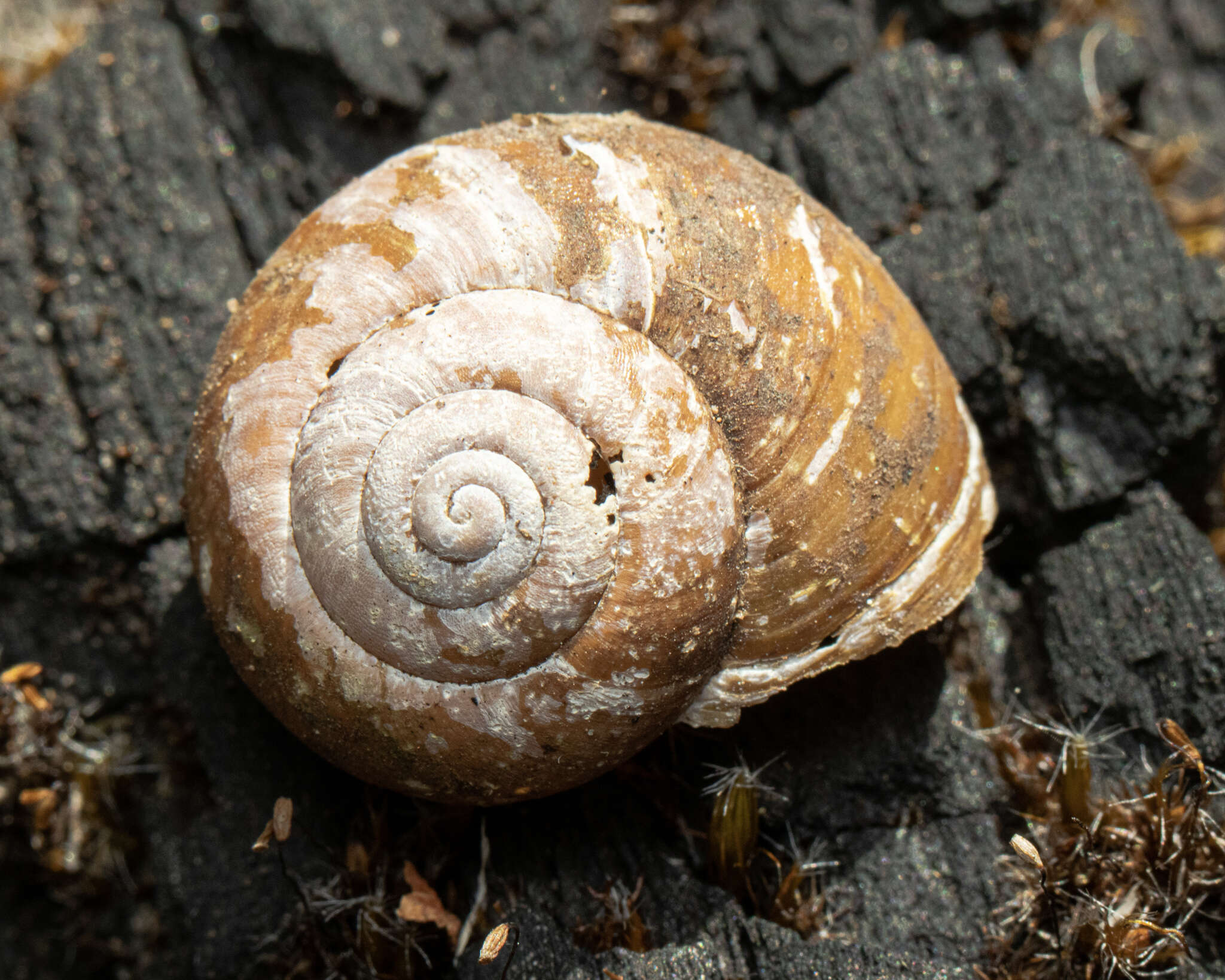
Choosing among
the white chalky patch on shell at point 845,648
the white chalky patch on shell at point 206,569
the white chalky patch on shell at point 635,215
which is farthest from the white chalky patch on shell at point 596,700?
the white chalky patch on shell at point 206,569

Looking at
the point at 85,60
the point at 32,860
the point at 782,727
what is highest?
the point at 85,60

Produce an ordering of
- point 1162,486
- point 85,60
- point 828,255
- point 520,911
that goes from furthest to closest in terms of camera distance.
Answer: point 85,60, point 1162,486, point 520,911, point 828,255

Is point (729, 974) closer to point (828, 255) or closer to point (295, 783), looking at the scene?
point (295, 783)

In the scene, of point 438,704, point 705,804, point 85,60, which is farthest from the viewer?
point 85,60

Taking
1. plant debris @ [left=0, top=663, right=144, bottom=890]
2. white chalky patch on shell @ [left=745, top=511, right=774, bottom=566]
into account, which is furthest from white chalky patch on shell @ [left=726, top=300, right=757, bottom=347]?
plant debris @ [left=0, top=663, right=144, bottom=890]

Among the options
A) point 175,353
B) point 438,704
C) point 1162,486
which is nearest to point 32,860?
point 175,353
